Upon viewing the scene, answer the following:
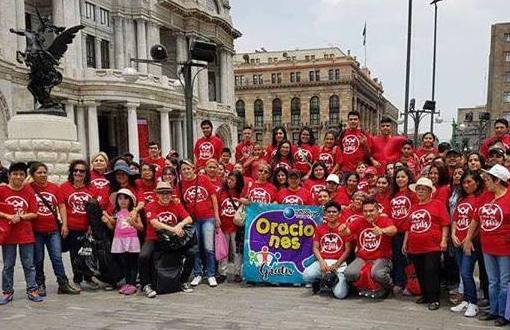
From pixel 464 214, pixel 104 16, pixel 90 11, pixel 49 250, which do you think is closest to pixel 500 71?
pixel 104 16

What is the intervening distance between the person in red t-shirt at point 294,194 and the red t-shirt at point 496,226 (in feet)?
9.19

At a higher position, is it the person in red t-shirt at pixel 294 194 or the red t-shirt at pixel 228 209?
the person in red t-shirt at pixel 294 194

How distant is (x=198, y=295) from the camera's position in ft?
24.5

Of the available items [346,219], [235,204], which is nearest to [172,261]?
[235,204]

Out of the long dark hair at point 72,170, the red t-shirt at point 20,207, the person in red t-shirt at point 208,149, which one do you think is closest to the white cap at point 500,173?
the long dark hair at point 72,170

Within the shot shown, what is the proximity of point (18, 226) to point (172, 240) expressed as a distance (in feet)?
6.82

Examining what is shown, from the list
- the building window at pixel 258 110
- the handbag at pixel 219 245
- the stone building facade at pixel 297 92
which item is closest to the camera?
the handbag at pixel 219 245

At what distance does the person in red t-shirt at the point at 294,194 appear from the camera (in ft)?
26.6

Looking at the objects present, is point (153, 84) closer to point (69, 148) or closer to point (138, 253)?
point (69, 148)

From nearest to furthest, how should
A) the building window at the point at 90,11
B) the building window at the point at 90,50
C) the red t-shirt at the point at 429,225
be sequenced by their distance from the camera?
the red t-shirt at the point at 429,225 < the building window at the point at 90,11 < the building window at the point at 90,50

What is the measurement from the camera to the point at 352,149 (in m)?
9.41

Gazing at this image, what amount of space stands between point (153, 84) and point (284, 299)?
1222 inches

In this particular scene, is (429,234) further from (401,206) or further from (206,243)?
(206,243)

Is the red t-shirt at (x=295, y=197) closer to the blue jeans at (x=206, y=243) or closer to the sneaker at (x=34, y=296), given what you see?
the blue jeans at (x=206, y=243)
